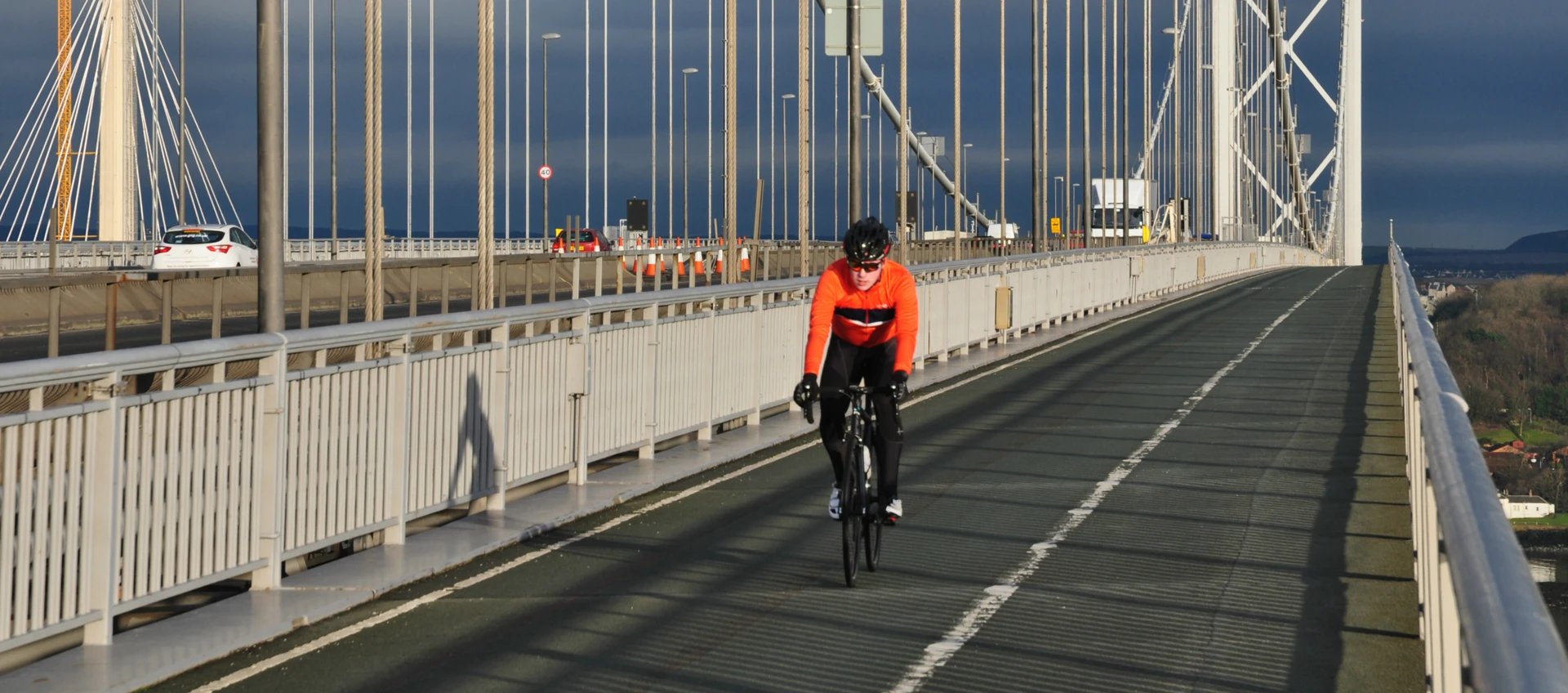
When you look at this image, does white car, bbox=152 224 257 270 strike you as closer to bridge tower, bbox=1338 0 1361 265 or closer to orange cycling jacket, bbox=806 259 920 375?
orange cycling jacket, bbox=806 259 920 375

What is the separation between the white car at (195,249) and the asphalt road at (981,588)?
35.0 m

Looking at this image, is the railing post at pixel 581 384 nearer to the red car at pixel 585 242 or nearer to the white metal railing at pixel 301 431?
the white metal railing at pixel 301 431

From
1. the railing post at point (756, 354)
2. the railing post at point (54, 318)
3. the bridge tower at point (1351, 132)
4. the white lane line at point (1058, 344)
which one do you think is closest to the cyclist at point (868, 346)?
the railing post at point (756, 354)

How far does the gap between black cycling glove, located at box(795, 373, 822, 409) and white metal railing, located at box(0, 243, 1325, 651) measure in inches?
86.3

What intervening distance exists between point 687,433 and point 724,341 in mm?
963

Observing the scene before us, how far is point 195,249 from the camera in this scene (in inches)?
1884

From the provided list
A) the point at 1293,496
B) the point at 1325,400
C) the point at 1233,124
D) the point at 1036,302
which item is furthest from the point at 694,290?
the point at 1233,124

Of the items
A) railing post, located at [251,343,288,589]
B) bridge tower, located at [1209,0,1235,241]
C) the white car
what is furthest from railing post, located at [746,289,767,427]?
bridge tower, located at [1209,0,1235,241]

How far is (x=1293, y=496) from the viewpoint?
12.2m

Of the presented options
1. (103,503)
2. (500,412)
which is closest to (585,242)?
(500,412)

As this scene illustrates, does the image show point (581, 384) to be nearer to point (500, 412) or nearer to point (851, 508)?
point (500, 412)

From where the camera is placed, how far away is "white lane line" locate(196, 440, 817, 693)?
7.37m

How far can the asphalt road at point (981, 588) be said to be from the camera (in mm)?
7348

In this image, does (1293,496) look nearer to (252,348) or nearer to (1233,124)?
(252,348)
